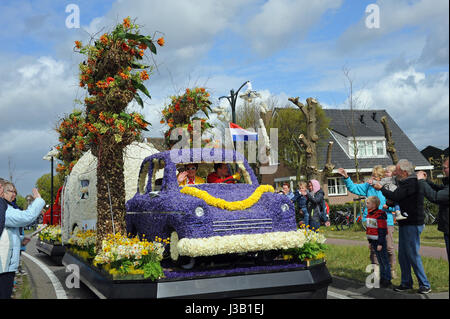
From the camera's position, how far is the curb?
21.6ft

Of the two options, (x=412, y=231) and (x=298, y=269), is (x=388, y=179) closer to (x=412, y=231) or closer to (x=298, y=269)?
(x=412, y=231)

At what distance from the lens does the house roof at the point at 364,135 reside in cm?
3997

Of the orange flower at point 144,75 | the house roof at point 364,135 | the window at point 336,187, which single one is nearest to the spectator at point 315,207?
the orange flower at point 144,75

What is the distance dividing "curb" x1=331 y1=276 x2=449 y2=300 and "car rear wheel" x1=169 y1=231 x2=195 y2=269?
303 cm

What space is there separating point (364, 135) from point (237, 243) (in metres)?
38.1

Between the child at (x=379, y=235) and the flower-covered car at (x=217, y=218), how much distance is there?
192cm

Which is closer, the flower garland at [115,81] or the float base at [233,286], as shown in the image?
the float base at [233,286]

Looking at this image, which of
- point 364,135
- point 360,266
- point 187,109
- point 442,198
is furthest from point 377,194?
point 364,135

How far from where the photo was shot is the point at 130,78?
743 cm

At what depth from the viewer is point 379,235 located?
7445mm

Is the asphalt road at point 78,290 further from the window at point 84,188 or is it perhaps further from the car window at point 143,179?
the car window at point 143,179

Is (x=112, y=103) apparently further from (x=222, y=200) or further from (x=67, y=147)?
(x=67, y=147)

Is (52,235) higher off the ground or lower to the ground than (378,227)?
lower

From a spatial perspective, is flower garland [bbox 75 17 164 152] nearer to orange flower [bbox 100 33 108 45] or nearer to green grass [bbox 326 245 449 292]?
orange flower [bbox 100 33 108 45]
